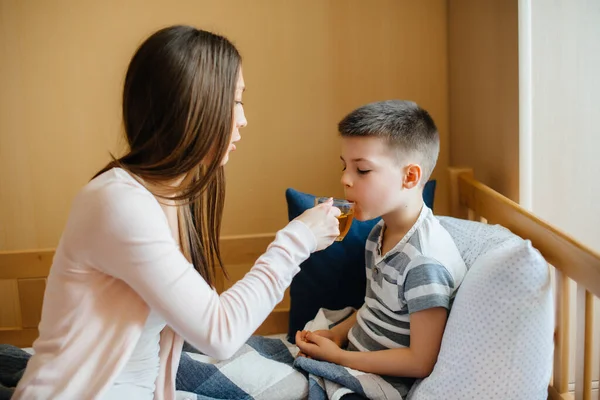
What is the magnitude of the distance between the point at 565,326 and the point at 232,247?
40.9 inches

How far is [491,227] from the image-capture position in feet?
4.60

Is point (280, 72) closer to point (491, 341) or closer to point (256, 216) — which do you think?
point (256, 216)

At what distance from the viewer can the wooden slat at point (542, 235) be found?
1.09 metres

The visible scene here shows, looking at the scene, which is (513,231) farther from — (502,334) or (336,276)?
(336,276)

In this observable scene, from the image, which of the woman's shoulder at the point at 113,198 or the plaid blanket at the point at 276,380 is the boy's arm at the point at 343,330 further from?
the woman's shoulder at the point at 113,198

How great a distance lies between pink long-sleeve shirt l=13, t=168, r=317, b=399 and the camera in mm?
990

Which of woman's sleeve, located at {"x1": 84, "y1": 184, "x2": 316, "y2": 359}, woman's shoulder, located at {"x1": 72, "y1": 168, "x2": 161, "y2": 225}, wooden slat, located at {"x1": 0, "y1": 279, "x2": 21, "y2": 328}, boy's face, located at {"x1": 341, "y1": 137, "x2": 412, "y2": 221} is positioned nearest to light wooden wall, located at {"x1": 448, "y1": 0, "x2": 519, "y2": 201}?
boy's face, located at {"x1": 341, "y1": 137, "x2": 412, "y2": 221}

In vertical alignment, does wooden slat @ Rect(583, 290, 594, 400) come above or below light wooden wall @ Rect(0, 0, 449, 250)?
below

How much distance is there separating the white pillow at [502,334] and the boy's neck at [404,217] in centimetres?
Answer: 24

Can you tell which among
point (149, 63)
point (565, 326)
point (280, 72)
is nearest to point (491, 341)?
point (565, 326)

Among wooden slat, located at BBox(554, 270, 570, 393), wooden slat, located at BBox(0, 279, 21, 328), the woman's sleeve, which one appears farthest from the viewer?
wooden slat, located at BBox(0, 279, 21, 328)

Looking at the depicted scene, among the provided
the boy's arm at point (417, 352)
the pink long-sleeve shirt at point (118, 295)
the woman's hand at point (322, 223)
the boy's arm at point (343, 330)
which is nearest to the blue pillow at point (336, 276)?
the boy's arm at point (343, 330)

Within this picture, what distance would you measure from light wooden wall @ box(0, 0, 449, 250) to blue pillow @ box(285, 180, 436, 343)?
16.7 inches

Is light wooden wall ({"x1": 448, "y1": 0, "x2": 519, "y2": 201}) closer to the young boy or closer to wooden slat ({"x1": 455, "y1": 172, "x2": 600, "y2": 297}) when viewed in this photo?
wooden slat ({"x1": 455, "y1": 172, "x2": 600, "y2": 297})
